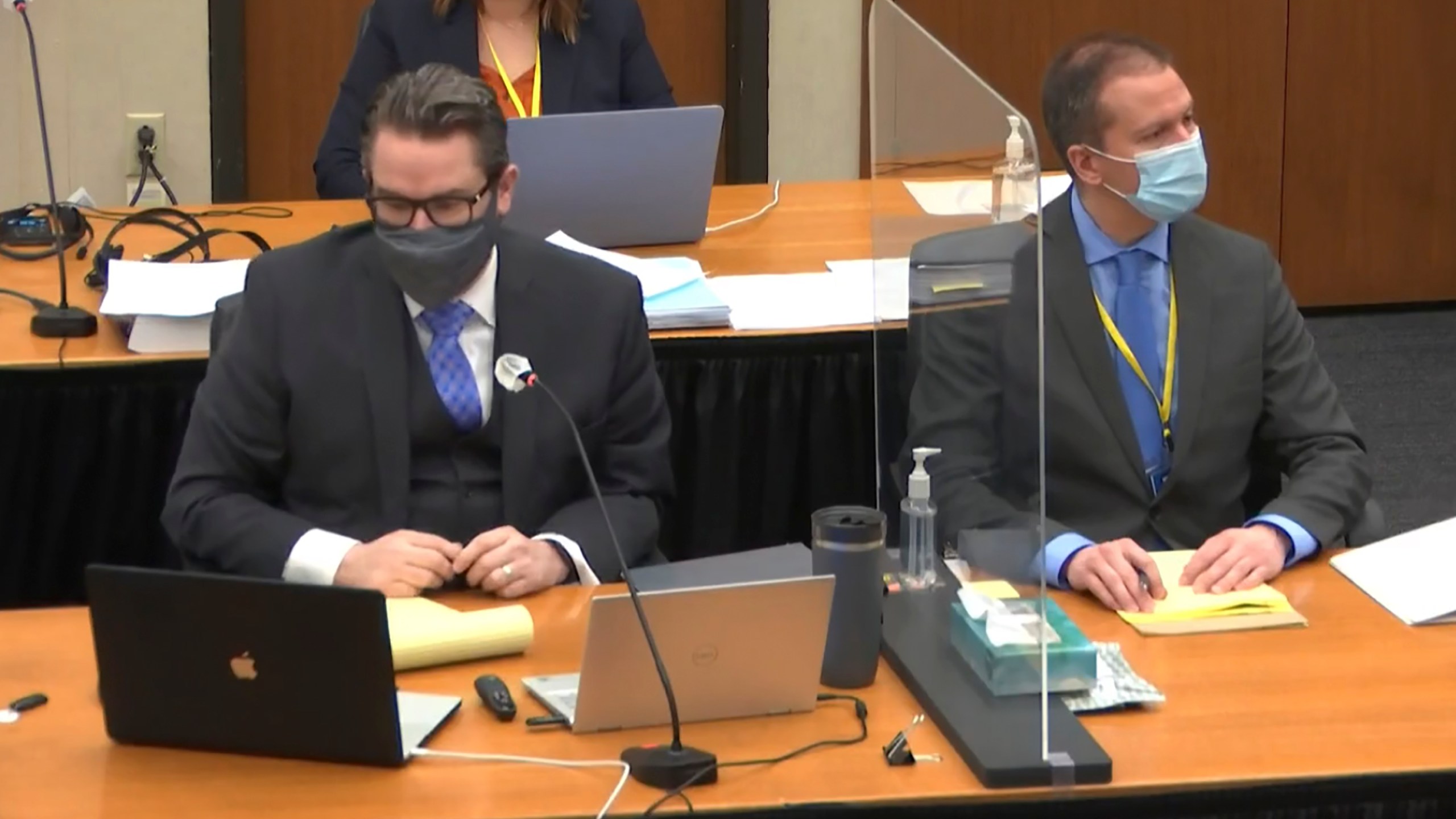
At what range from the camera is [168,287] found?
323cm

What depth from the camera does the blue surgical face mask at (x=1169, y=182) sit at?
8.91ft

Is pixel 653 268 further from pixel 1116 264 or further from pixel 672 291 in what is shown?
pixel 1116 264

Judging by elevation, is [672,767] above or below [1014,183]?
below

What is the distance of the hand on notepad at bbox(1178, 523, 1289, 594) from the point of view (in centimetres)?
234

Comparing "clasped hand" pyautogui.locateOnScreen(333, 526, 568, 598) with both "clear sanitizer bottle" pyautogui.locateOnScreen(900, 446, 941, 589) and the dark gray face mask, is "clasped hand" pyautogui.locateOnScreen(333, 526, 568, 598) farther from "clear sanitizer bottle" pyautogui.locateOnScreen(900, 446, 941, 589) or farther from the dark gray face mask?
"clear sanitizer bottle" pyautogui.locateOnScreen(900, 446, 941, 589)

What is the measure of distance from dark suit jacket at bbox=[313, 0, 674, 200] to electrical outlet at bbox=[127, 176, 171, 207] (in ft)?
5.26

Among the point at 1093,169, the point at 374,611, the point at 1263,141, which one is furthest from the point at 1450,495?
the point at 374,611

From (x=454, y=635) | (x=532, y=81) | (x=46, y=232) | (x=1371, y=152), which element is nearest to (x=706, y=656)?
(x=454, y=635)

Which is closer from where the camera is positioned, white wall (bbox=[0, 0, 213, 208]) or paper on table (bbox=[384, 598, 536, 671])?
paper on table (bbox=[384, 598, 536, 671])

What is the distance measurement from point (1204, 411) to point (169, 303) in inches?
66.3

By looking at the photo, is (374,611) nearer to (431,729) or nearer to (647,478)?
(431,729)

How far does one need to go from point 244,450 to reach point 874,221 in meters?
0.91

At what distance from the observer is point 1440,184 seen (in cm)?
610

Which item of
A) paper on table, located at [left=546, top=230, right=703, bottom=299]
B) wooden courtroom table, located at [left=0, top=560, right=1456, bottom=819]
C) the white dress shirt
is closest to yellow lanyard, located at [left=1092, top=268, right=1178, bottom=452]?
wooden courtroom table, located at [left=0, top=560, right=1456, bottom=819]
